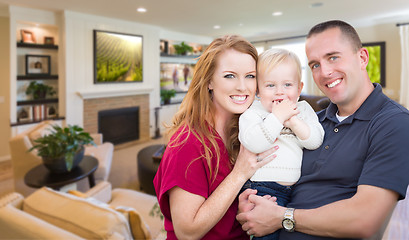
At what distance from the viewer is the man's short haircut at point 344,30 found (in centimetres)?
74

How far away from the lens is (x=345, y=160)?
782 mm

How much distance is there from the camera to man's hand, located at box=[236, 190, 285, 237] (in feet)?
2.74

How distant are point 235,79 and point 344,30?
1.22 ft

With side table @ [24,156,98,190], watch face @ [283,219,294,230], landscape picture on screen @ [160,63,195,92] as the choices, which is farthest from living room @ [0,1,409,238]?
watch face @ [283,219,294,230]

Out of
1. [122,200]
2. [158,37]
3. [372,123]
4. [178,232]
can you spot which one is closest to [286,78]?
[372,123]

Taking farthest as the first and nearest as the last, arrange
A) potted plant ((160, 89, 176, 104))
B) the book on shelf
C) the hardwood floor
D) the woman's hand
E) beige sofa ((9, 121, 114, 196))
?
potted plant ((160, 89, 176, 104)) → the book on shelf → the hardwood floor → beige sofa ((9, 121, 114, 196)) → the woman's hand

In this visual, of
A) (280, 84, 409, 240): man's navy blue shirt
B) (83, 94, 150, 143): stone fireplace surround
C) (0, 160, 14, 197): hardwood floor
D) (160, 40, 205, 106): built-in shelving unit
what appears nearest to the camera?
(280, 84, 409, 240): man's navy blue shirt

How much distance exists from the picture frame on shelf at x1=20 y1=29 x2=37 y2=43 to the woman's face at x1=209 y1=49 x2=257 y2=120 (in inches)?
202

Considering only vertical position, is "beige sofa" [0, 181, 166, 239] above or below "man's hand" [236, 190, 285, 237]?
below

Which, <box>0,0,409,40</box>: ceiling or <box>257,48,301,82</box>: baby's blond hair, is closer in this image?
<box>257,48,301,82</box>: baby's blond hair

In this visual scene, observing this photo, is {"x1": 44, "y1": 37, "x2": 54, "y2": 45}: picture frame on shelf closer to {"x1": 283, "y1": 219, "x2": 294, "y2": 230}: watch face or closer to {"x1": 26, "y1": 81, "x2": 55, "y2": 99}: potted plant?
{"x1": 26, "y1": 81, "x2": 55, "y2": 99}: potted plant

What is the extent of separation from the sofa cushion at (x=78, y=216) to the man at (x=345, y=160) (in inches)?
23.3

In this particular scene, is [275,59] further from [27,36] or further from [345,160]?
[27,36]

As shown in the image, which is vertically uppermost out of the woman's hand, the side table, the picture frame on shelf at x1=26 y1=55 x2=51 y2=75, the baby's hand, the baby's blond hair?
the picture frame on shelf at x1=26 y1=55 x2=51 y2=75
